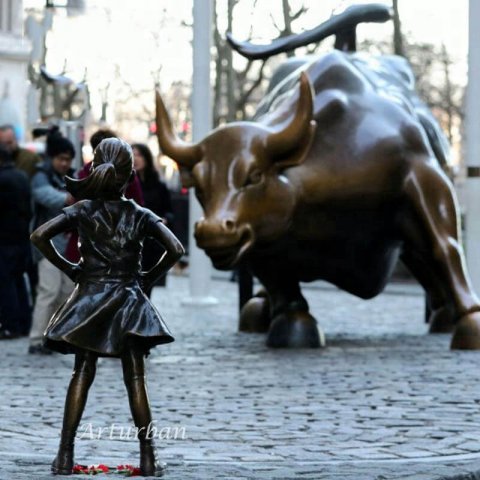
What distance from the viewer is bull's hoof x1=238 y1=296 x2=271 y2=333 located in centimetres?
1714

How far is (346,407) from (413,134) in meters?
4.60

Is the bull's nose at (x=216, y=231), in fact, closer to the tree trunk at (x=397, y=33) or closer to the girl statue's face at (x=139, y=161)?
the girl statue's face at (x=139, y=161)

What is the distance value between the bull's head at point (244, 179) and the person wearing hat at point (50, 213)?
106cm

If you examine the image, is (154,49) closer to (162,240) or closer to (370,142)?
(370,142)

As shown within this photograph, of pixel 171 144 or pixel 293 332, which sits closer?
pixel 171 144

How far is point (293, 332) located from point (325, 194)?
1.40m

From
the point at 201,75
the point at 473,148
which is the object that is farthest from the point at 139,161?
the point at 201,75

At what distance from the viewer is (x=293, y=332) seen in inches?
594

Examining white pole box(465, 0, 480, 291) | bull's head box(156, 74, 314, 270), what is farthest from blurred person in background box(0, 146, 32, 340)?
white pole box(465, 0, 480, 291)

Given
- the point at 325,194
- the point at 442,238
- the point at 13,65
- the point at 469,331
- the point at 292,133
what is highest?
the point at 292,133

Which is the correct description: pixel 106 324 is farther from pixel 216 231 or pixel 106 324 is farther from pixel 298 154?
pixel 298 154

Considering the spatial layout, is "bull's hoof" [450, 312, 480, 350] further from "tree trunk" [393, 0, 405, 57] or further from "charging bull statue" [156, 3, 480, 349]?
"tree trunk" [393, 0, 405, 57]

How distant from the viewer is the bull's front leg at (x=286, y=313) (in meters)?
15.1

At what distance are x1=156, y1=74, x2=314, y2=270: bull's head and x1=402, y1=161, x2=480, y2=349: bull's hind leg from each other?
3.85 ft
